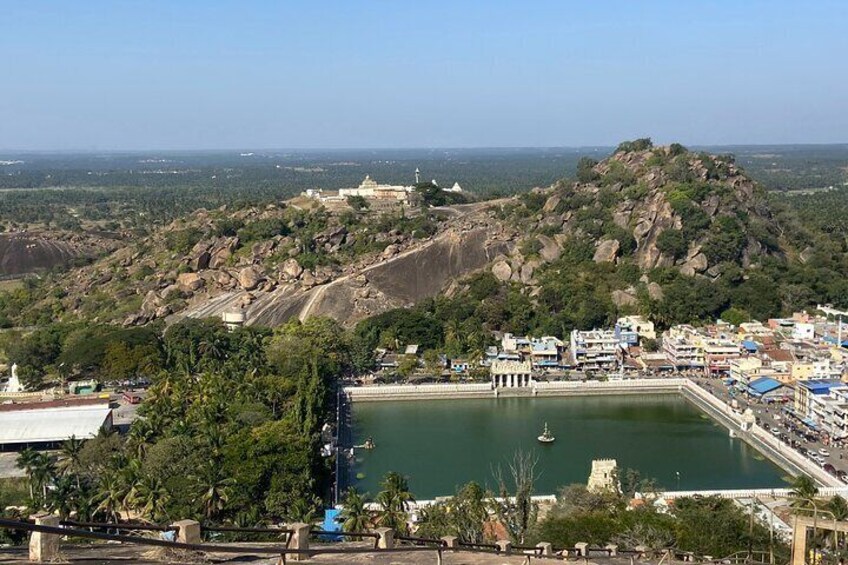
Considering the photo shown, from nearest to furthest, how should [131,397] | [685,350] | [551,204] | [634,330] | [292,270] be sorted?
[131,397] < [685,350] < [634,330] < [292,270] < [551,204]

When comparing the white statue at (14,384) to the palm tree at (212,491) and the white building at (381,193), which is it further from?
the white building at (381,193)

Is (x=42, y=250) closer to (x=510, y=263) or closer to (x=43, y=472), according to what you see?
(x=510, y=263)

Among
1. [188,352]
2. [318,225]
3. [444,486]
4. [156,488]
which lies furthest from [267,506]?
[318,225]

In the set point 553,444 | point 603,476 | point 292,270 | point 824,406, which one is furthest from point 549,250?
point 603,476

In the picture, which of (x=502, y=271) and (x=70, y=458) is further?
(x=502, y=271)

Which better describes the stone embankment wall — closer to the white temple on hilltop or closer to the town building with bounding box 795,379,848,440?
the town building with bounding box 795,379,848,440

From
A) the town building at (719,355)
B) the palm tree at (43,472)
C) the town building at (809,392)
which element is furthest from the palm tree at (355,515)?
the town building at (719,355)

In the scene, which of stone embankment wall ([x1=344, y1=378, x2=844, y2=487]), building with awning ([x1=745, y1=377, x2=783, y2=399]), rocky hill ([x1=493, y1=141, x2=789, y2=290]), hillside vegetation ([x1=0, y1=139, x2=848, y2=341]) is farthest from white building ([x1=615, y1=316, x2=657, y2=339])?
building with awning ([x1=745, y1=377, x2=783, y2=399])

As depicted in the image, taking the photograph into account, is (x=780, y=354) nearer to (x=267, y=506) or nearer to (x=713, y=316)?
(x=713, y=316)
